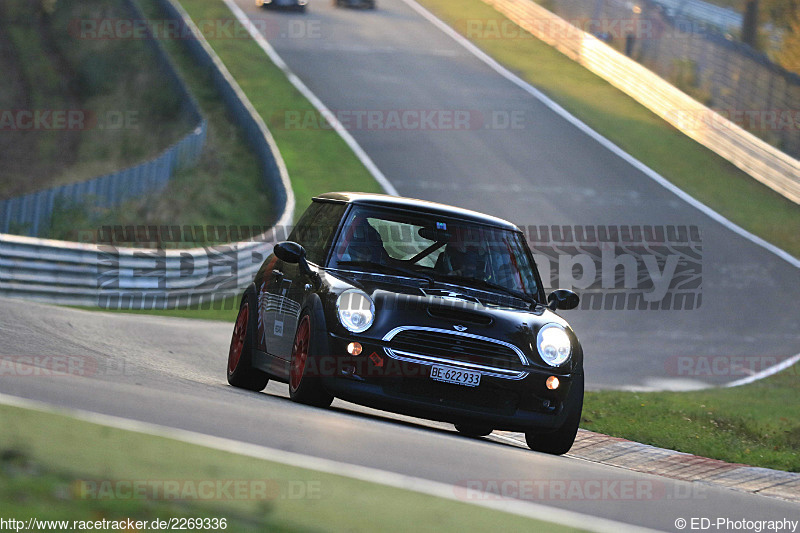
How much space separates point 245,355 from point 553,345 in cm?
270

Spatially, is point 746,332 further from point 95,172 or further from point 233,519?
point 95,172

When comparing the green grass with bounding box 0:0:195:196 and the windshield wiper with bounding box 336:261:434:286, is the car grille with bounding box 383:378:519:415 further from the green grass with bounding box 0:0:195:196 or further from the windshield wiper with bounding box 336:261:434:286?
the green grass with bounding box 0:0:195:196

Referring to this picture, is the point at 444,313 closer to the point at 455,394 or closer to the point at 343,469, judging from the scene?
the point at 455,394

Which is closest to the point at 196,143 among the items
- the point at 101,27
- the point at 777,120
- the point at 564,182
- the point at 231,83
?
the point at 231,83

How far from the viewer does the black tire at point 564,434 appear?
8.59 metres

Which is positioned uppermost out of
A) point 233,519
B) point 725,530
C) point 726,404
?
point 233,519

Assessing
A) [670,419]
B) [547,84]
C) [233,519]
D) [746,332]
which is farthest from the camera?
[547,84]

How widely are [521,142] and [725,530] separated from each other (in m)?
26.7

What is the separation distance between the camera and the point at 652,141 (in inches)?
1293

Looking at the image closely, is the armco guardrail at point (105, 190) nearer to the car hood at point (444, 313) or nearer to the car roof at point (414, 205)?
the car roof at point (414, 205)

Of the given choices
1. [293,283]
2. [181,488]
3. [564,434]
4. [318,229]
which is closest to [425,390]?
[564,434]

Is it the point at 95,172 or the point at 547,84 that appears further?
the point at 547,84

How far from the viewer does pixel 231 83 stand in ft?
103

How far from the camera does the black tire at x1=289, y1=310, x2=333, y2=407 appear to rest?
327 inches
